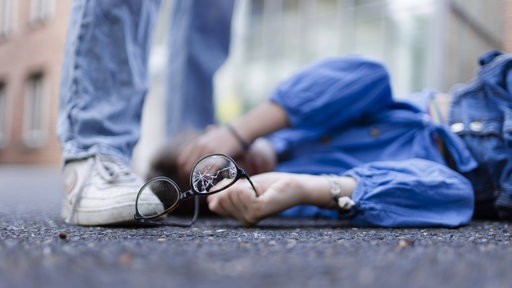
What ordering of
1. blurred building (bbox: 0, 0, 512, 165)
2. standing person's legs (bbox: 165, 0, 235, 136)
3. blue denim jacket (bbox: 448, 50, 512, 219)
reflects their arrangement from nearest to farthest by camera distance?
blue denim jacket (bbox: 448, 50, 512, 219)
standing person's legs (bbox: 165, 0, 235, 136)
blurred building (bbox: 0, 0, 512, 165)

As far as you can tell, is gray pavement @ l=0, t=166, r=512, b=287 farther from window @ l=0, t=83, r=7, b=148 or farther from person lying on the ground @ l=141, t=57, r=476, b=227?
window @ l=0, t=83, r=7, b=148

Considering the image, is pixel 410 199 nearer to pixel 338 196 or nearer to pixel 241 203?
pixel 338 196

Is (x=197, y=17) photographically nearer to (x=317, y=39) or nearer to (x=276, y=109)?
(x=276, y=109)

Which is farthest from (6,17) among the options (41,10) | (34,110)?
(34,110)

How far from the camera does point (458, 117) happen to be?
5.44 feet

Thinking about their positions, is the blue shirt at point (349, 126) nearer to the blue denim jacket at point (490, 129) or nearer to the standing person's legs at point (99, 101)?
the blue denim jacket at point (490, 129)

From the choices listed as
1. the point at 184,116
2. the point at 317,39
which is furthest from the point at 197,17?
the point at 317,39

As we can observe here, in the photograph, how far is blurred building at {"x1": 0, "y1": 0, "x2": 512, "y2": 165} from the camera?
5.29 meters

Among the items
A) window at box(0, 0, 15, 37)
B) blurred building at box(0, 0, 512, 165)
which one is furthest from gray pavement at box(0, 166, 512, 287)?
window at box(0, 0, 15, 37)

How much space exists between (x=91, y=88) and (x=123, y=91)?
0.08 meters

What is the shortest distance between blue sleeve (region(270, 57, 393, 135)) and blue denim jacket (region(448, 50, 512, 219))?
0.77 feet

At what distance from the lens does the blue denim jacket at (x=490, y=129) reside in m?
1.51

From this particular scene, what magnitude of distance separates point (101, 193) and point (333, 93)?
741 mm

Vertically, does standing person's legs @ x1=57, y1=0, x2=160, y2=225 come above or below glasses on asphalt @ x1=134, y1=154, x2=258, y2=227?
above
